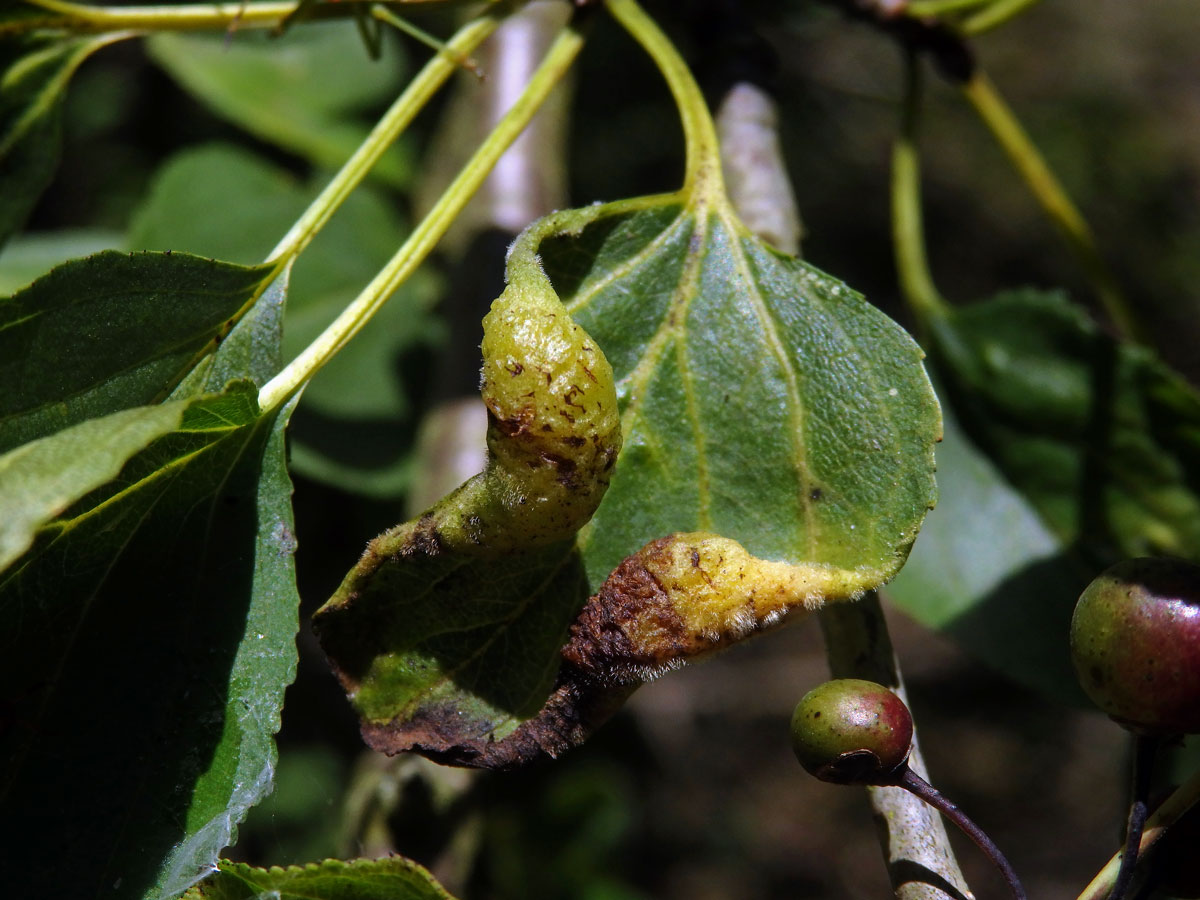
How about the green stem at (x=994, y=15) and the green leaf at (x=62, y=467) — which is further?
the green stem at (x=994, y=15)

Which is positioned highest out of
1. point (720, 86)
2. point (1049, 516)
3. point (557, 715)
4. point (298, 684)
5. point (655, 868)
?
point (720, 86)

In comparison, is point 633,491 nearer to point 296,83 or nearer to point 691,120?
point 691,120

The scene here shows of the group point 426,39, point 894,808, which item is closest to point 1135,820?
point 894,808

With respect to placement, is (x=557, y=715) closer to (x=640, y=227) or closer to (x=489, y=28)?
(x=640, y=227)

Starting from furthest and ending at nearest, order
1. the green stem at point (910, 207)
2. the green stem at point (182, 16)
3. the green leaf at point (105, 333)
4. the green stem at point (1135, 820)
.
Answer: the green stem at point (910, 207) → the green stem at point (182, 16) → the green leaf at point (105, 333) → the green stem at point (1135, 820)

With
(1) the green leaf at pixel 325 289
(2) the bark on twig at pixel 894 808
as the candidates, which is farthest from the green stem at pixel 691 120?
(1) the green leaf at pixel 325 289

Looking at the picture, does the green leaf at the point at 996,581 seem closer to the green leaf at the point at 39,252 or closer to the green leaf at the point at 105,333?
the green leaf at the point at 105,333

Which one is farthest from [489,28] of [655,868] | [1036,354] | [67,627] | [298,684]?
[655,868]
